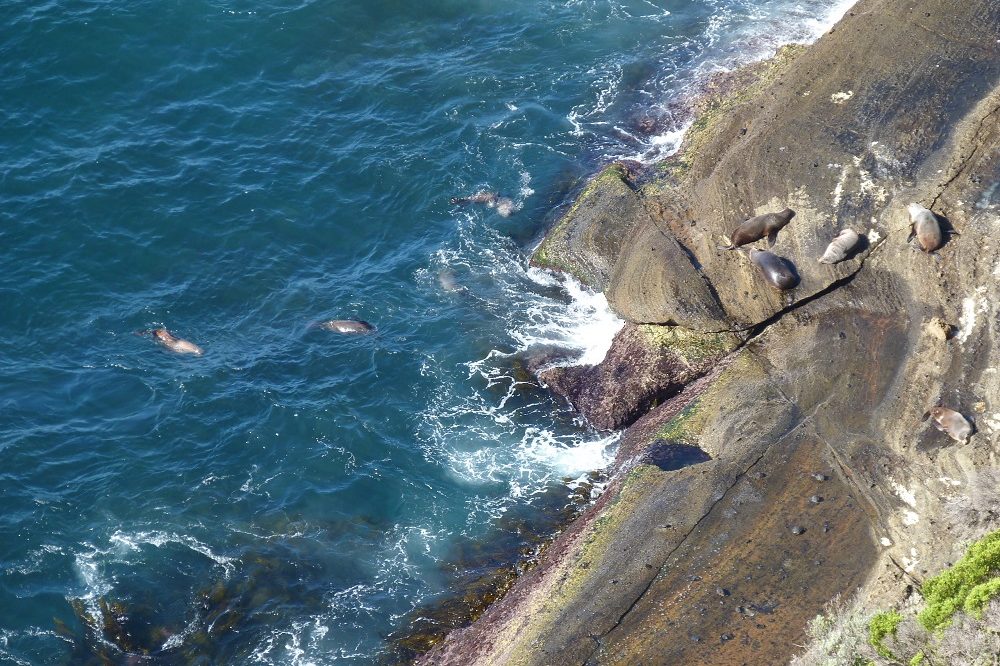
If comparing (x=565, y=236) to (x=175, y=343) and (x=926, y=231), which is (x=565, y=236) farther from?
(x=175, y=343)

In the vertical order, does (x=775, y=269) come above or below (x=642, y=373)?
above

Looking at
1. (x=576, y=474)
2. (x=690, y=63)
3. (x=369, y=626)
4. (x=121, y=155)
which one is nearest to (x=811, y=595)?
(x=576, y=474)

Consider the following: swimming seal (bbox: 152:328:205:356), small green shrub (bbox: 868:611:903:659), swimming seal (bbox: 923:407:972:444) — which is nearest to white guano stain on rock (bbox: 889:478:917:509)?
swimming seal (bbox: 923:407:972:444)

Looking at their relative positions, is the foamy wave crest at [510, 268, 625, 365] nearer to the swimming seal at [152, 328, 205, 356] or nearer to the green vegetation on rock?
the green vegetation on rock

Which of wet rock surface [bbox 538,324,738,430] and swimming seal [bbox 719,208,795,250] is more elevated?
swimming seal [bbox 719,208,795,250]

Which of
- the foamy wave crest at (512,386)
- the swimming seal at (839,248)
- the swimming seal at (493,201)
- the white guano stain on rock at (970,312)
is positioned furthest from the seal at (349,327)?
the white guano stain on rock at (970,312)

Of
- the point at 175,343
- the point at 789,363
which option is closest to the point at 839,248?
the point at 789,363

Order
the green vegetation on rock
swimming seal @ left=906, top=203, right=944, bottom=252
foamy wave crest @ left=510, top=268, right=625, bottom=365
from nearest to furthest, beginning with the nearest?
the green vegetation on rock < swimming seal @ left=906, top=203, right=944, bottom=252 < foamy wave crest @ left=510, top=268, right=625, bottom=365

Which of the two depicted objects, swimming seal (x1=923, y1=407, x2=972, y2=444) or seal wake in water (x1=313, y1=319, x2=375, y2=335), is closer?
swimming seal (x1=923, y1=407, x2=972, y2=444)
